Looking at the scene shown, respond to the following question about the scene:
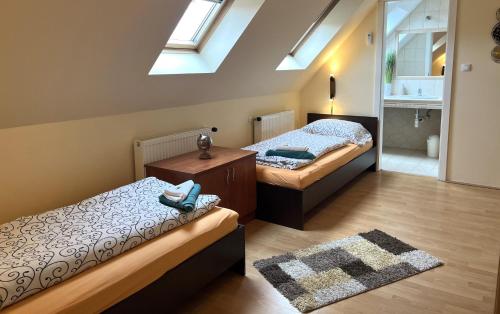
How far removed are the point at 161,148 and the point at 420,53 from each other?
4.21 m

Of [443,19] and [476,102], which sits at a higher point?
[443,19]

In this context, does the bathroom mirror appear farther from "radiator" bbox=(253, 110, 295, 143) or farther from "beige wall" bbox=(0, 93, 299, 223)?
"beige wall" bbox=(0, 93, 299, 223)

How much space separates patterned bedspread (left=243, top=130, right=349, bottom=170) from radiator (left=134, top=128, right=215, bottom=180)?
2.13 feet

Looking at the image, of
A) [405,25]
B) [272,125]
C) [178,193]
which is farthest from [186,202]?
[405,25]

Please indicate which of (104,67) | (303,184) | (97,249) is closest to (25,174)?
(104,67)

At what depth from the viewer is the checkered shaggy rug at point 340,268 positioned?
242 centimetres

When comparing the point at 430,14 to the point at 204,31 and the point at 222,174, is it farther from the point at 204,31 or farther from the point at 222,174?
the point at 222,174

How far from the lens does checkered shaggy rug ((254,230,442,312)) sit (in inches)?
95.3

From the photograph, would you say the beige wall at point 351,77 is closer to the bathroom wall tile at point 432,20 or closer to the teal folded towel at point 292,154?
the bathroom wall tile at point 432,20

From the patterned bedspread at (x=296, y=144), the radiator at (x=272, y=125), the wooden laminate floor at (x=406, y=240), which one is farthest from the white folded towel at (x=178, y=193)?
the radiator at (x=272, y=125)

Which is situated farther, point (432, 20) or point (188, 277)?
point (432, 20)

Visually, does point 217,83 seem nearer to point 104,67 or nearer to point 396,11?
point 104,67

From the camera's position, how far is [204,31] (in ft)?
11.3

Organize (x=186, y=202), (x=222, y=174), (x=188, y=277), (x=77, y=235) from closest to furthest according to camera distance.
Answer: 1. (x=77, y=235)
2. (x=188, y=277)
3. (x=186, y=202)
4. (x=222, y=174)
